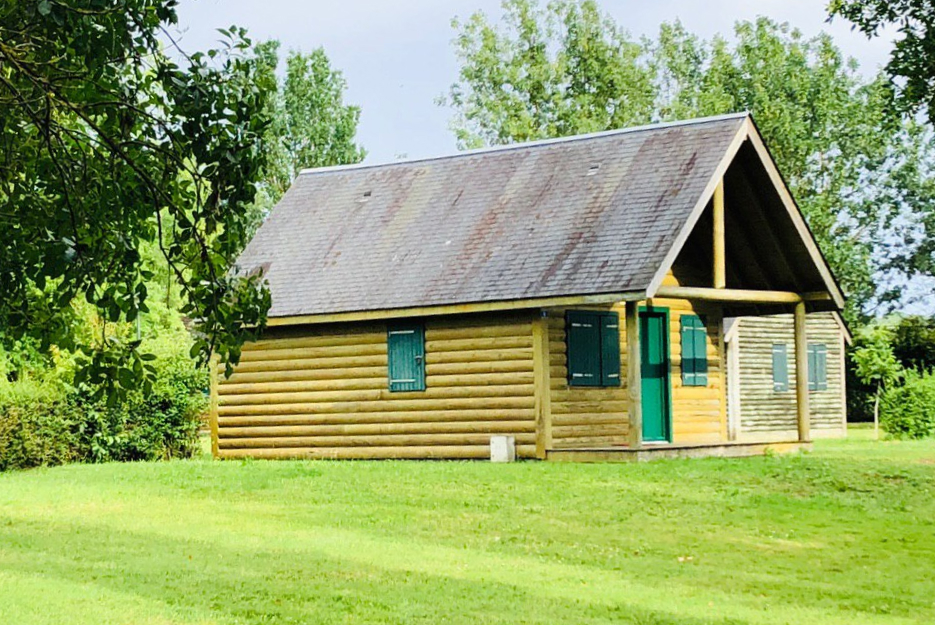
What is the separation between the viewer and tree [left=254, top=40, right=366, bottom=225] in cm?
5878

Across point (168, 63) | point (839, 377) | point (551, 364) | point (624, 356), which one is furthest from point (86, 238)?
point (839, 377)

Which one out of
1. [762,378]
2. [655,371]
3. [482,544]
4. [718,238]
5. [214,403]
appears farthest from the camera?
[762,378]

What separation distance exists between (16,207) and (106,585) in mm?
4579

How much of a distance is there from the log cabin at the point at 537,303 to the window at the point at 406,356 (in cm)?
3

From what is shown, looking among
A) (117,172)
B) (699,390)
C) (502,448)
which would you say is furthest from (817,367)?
(117,172)

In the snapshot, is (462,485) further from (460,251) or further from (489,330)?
(460,251)

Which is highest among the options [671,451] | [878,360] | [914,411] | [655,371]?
[878,360]

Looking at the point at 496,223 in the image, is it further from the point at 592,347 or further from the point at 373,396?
the point at 373,396

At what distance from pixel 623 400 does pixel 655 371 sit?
3.78 feet

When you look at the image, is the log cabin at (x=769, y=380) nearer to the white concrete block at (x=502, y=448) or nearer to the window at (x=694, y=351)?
the window at (x=694, y=351)

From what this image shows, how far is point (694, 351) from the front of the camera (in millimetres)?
28109

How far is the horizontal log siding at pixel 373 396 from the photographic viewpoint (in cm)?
2500

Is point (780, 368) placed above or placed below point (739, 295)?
below

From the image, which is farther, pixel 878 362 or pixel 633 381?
pixel 878 362
